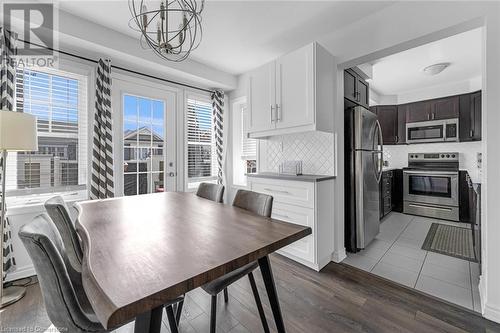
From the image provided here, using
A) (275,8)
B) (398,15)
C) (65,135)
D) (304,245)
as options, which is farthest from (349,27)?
(65,135)

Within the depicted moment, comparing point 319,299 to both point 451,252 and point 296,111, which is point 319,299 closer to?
point 296,111

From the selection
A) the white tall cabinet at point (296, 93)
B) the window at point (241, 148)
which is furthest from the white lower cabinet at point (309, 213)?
the window at point (241, 148)

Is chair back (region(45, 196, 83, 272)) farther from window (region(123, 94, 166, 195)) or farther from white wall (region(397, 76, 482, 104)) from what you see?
white wall (region(397, 76, 482, 104))

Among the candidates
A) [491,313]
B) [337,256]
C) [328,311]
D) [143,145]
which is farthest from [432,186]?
[143,145]

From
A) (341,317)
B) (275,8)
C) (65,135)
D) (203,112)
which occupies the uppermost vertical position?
(275,8)

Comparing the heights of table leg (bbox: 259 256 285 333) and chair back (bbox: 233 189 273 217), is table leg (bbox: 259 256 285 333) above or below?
below

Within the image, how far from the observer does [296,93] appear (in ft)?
7.81

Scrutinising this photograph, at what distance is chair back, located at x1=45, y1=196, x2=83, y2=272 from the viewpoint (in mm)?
1115

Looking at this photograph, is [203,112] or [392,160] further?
[392,160]

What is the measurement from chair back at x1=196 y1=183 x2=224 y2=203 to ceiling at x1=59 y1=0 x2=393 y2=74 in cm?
171

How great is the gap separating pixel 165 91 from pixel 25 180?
1.91 m

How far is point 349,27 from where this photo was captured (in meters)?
2.37

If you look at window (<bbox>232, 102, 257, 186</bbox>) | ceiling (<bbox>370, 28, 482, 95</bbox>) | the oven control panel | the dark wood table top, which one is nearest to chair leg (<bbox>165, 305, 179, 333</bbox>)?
the dark wood table top

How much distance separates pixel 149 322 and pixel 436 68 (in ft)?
15.3
